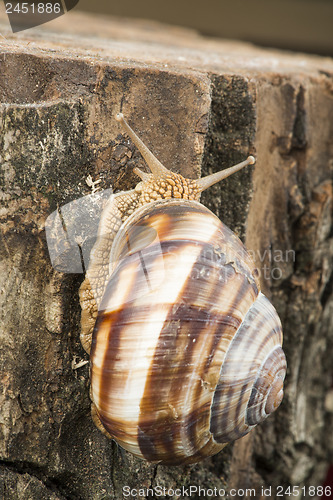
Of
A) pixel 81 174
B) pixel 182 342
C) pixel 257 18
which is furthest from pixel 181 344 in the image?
pixel 257 18

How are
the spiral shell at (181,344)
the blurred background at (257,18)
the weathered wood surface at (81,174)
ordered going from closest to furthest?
the spiral shell at (181,344), the weathered wood surface at (81,174), the blurred background at (257,18)

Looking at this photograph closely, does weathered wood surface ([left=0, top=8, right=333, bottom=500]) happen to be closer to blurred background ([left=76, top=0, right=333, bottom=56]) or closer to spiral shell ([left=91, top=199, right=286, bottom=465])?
spiral shell ([left=91, top=199, right=286, bottom=465])

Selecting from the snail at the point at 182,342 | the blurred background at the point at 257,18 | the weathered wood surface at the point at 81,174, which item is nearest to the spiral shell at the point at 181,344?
the snail at the point at 182,342

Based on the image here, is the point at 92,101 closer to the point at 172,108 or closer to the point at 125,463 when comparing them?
the point at 172,108

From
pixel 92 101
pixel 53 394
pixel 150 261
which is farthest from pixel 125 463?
pixel 92 101

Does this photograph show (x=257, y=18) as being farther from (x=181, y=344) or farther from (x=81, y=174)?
(x=181, y=344)

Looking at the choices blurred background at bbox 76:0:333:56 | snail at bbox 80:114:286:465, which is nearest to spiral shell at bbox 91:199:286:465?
snail at bbox 80:114:286:465

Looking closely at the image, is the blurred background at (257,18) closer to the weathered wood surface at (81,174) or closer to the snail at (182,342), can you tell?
the weathered wood surface at (81,174)
